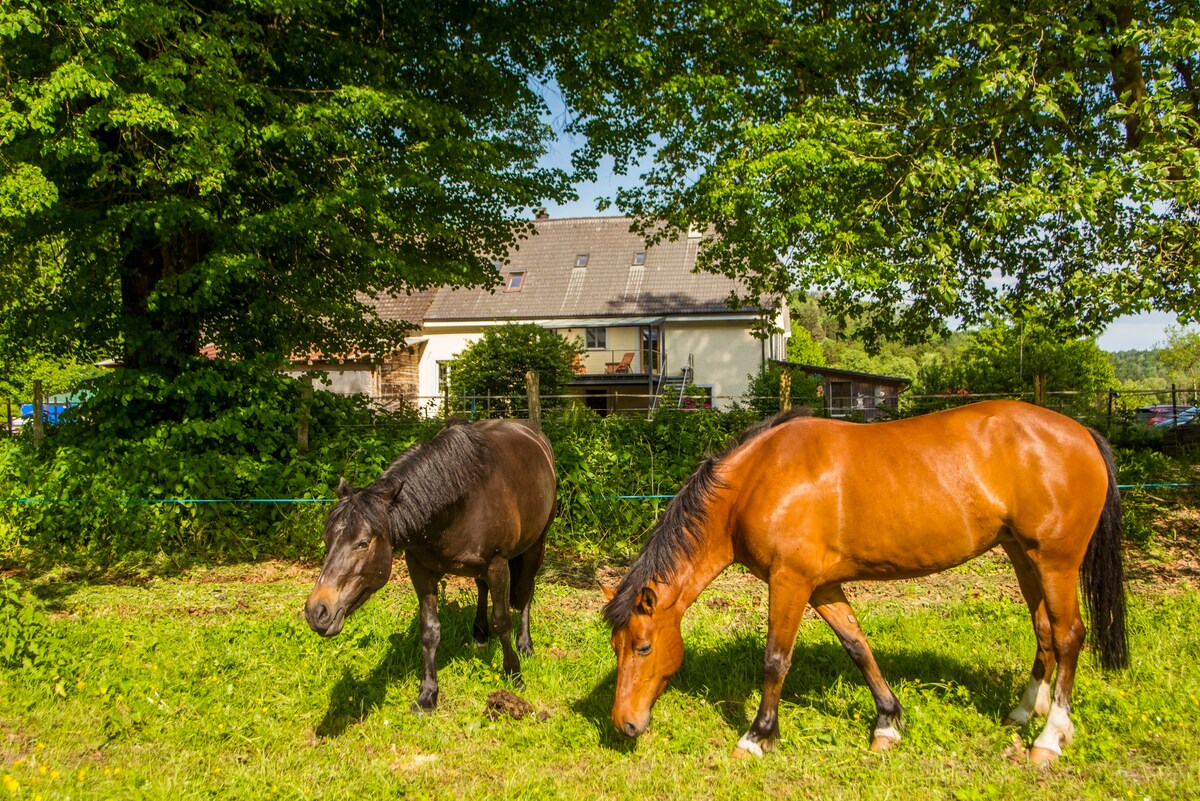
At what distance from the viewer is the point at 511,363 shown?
989 inches

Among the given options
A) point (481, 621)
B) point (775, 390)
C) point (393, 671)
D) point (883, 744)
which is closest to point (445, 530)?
point (393, 671)

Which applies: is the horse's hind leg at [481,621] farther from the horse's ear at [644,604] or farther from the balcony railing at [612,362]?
the balcony railing at [612,362]

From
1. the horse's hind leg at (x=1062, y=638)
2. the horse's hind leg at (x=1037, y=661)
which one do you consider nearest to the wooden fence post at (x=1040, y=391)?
the horse's hind leg at (x=1037, y=661)

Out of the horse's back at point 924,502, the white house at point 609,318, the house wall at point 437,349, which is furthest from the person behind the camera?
the house wall at point 437,349

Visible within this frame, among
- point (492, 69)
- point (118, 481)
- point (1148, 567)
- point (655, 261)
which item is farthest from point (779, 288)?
point (655, 261)

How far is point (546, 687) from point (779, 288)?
8.79 m

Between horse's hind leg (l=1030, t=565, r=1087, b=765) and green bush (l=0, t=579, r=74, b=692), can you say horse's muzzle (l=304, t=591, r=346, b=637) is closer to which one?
green bush (l=0, t=579, r=74, b=692)

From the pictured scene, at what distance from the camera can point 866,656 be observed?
14.2ft

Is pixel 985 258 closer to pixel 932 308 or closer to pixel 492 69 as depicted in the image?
pixel 932 308

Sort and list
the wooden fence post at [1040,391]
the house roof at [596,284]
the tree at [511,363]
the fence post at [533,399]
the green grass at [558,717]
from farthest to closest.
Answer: the house roof at [596,284] → the tree at [511,363] → the wooden fence post at [1040,391] → the fence post at [533,399] → the green grass at [558,717]

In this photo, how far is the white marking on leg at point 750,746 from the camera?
13.4ft

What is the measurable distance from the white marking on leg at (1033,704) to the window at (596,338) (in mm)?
27271

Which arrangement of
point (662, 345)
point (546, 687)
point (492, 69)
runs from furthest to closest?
point (662, 345) < point (492, 69) < point (546, 687)

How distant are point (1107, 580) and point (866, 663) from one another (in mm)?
1536
